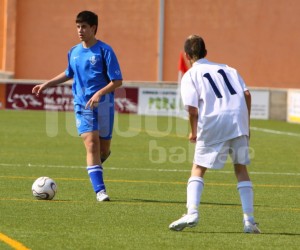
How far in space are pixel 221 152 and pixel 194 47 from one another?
99 centimetres

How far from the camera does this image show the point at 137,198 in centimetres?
1212

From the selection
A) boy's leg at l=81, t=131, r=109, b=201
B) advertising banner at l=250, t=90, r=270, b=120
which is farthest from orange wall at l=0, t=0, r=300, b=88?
boy's leg at l=81, t=131, r=109, b=201

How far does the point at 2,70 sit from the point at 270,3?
1091 centimetres

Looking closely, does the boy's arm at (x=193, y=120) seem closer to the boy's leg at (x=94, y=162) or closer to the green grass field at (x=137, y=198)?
the green grass field at (x=137, y=198)

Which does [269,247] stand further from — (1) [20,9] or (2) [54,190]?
(1) [20,9]

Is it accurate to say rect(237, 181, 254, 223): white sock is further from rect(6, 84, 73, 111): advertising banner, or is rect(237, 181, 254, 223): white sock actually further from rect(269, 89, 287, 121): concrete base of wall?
rect(6, 84, 73, 111): advertising banner

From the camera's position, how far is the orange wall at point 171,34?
40281 millimetres

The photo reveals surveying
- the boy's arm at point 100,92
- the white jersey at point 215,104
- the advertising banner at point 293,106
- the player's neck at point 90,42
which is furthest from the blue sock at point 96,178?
the advertising banner at point 293,106

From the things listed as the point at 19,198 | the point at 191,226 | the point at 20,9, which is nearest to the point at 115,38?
the point at 20,9

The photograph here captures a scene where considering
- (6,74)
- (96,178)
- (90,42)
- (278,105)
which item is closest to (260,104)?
(278,105)

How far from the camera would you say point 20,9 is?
40.4 meters

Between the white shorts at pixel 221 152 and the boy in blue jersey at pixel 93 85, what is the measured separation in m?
2.49

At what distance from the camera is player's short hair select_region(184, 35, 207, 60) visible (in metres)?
9.29

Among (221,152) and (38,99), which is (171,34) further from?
(221,152)
